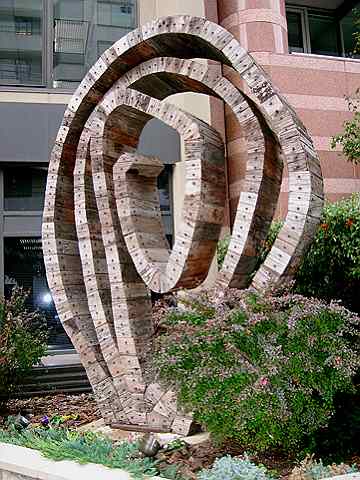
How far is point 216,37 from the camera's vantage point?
4.66 m

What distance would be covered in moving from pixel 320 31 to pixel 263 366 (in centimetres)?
1182

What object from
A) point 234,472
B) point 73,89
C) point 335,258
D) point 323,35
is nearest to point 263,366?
point 234,472

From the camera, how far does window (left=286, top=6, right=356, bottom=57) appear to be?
523 inches

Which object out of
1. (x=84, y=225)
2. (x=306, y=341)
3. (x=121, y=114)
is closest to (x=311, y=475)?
(x=306, y=341)

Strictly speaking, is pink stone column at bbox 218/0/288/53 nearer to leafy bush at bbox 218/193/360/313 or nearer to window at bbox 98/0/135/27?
window at bbox 98/0/135/27

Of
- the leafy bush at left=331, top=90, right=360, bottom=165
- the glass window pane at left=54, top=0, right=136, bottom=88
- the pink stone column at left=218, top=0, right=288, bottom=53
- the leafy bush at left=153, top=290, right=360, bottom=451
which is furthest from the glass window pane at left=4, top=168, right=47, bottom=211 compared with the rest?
the leafy bush at left=153, top=290, right=360, bottom=451

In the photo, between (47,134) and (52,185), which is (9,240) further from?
(52,185)

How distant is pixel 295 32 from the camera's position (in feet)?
43.8

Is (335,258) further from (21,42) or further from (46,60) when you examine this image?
(21,42)

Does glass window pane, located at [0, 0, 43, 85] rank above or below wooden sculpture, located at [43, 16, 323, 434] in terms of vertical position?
above

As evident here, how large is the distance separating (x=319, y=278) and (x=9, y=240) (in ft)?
19.5

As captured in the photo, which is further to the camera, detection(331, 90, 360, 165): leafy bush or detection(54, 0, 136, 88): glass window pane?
detection(54, 0, 136, 88): glass window pane

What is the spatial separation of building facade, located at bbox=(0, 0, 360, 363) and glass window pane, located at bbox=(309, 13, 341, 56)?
2.22 metres

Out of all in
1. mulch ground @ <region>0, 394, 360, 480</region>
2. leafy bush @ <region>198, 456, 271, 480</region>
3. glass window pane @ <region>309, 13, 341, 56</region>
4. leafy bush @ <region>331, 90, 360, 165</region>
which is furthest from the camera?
glass window pane @ <region>309, 13, 341, 56</region>
